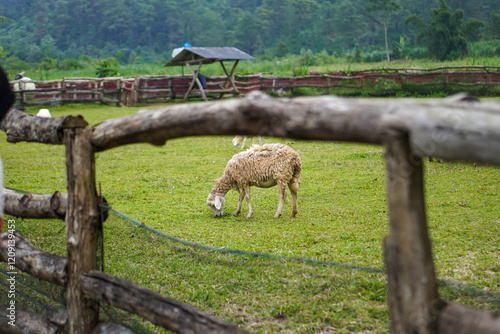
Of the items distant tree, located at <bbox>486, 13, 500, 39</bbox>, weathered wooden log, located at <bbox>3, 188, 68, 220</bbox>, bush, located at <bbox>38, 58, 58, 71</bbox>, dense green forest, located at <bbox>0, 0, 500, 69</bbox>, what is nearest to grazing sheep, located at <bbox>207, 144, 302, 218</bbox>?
weathered wooden log, located at <bbox>3, 188, 68, 220</bbox>

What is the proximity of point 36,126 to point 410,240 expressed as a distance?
9.01 ft

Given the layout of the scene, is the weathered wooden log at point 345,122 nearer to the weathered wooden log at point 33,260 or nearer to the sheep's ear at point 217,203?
the weathered wooden log at point 33,260

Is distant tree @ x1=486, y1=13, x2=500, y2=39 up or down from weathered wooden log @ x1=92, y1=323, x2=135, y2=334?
up

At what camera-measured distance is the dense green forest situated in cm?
8262

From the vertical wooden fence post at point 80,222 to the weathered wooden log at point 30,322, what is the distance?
16cm

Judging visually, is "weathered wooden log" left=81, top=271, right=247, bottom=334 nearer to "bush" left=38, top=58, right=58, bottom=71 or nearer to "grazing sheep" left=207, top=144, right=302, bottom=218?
"grazing sheep" left=207, top=144, right=302, bottom=218

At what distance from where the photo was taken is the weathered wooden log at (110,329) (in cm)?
327

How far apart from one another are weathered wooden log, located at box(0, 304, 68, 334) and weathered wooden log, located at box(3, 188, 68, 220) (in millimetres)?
683

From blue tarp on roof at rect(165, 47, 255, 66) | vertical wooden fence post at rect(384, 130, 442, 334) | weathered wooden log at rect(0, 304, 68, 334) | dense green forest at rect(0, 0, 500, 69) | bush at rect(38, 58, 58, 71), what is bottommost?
weathered wooden log at rect(0, 304, 68, 334)

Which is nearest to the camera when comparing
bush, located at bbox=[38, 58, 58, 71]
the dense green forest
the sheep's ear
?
the sheep's ear

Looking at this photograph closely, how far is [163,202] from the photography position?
8.84 metres

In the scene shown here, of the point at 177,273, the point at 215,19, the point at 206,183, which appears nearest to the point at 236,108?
the point at 177,273

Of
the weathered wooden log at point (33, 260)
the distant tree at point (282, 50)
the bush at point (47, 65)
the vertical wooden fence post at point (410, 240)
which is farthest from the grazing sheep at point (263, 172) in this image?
the distant tree at point (282, 50)

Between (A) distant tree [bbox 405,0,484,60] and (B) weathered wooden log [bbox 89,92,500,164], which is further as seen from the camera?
(A) distant tree [bbox 405,0,484,60]
